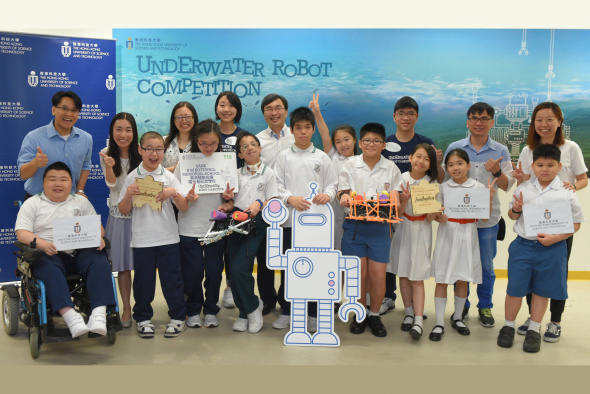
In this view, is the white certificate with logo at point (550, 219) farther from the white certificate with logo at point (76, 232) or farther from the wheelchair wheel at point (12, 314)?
the wheelchair wheel at point (12, 314)

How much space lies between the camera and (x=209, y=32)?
5.85 m

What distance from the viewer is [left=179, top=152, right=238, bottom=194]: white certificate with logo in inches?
151

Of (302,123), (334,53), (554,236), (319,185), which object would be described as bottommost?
(554,236)

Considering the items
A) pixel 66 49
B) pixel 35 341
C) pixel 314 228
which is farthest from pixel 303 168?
pixel 66 49

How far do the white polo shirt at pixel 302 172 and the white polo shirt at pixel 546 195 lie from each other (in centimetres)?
134

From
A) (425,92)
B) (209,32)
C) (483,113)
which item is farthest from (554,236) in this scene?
(209,32)

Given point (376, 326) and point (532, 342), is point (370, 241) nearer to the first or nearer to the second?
point (376, 326)

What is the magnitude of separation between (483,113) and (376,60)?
221 centimetres

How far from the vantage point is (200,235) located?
388cm

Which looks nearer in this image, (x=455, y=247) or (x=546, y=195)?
(x=546, y=195)

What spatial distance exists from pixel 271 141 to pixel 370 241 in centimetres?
120

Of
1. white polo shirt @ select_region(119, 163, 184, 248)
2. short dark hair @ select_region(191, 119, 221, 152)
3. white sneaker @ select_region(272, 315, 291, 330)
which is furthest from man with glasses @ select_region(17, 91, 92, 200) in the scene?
white sneaker @ select_region(272, 315, 291, 330)

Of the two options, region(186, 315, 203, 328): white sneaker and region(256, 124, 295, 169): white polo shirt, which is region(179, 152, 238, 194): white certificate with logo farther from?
region(186, 315, 203, 328): white sneaker

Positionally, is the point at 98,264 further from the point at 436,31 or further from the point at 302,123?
the point at 436,31
